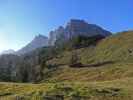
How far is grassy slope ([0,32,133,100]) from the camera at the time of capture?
3017 centimetres

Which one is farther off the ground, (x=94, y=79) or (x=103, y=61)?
(x=103, y=61)

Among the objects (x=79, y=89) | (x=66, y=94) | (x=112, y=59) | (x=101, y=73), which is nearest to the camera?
(x=66, y=94)

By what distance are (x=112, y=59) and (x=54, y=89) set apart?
100 m

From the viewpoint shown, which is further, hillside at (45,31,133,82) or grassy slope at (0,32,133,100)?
hillside at (45,31,133,82)

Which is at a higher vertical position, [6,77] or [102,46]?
[102,46]

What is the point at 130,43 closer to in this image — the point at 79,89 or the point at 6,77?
the point at 6,77

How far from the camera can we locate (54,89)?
3131cm

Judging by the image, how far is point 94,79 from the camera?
8956 centimetres

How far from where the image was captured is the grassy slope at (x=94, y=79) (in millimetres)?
30172

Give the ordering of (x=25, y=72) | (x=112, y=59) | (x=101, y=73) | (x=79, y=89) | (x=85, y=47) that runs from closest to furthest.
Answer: (x=79, y=89)
(x=101, y=73)
(x=25, y=72)
(x=112, y=59)
(x=85, y=47)

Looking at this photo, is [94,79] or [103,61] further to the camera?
[103,61]

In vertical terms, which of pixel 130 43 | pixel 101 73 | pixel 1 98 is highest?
pixel 130 43

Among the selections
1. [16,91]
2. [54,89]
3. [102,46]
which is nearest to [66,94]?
[54,89]

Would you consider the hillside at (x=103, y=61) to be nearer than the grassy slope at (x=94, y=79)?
No
